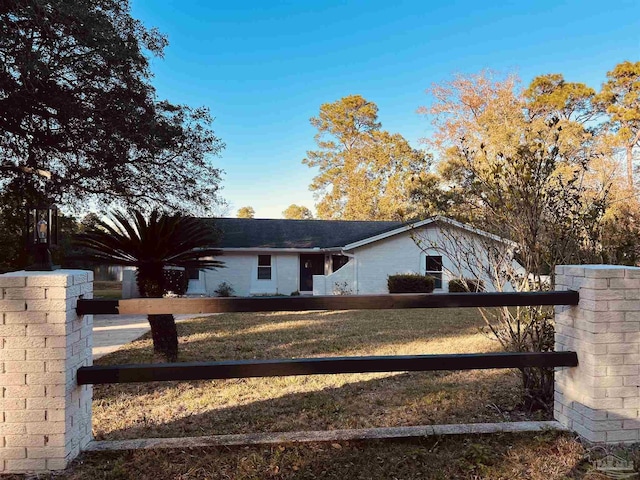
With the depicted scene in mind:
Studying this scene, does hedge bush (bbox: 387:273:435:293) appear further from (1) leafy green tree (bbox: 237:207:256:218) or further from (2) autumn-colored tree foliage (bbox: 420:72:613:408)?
(1) leafy green tree (bbox: 237:207:256:218)

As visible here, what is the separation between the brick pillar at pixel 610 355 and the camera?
262 centimetres

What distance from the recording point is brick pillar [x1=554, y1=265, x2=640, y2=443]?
262 cm

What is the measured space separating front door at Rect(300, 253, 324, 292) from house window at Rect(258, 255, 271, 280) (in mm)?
1711

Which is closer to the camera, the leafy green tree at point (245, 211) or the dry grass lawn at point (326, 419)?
the dry grass lawn at point (326, 419)

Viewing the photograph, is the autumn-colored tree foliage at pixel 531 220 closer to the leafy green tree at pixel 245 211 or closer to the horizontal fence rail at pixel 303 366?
the horizontal fence rail at pixel 303 366

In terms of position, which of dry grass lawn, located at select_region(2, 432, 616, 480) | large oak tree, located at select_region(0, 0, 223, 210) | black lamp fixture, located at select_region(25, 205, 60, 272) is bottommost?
dry grass lawn, located at select_region(2, 432, 616, 480)

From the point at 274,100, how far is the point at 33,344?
67.7ft

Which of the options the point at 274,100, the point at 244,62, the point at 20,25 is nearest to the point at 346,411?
the point at 20,25

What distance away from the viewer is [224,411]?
3.76 m

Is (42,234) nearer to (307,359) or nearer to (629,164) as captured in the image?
(307,359)

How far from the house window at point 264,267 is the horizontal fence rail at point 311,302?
16.8 metres

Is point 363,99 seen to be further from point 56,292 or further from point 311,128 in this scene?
point 56,292

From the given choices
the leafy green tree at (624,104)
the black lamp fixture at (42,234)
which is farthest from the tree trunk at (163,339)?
the leafy green tree at (624,104)

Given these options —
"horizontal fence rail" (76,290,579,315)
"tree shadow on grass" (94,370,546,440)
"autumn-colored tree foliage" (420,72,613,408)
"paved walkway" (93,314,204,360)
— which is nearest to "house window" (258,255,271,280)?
"paved walkway" (93,314,204,360)
